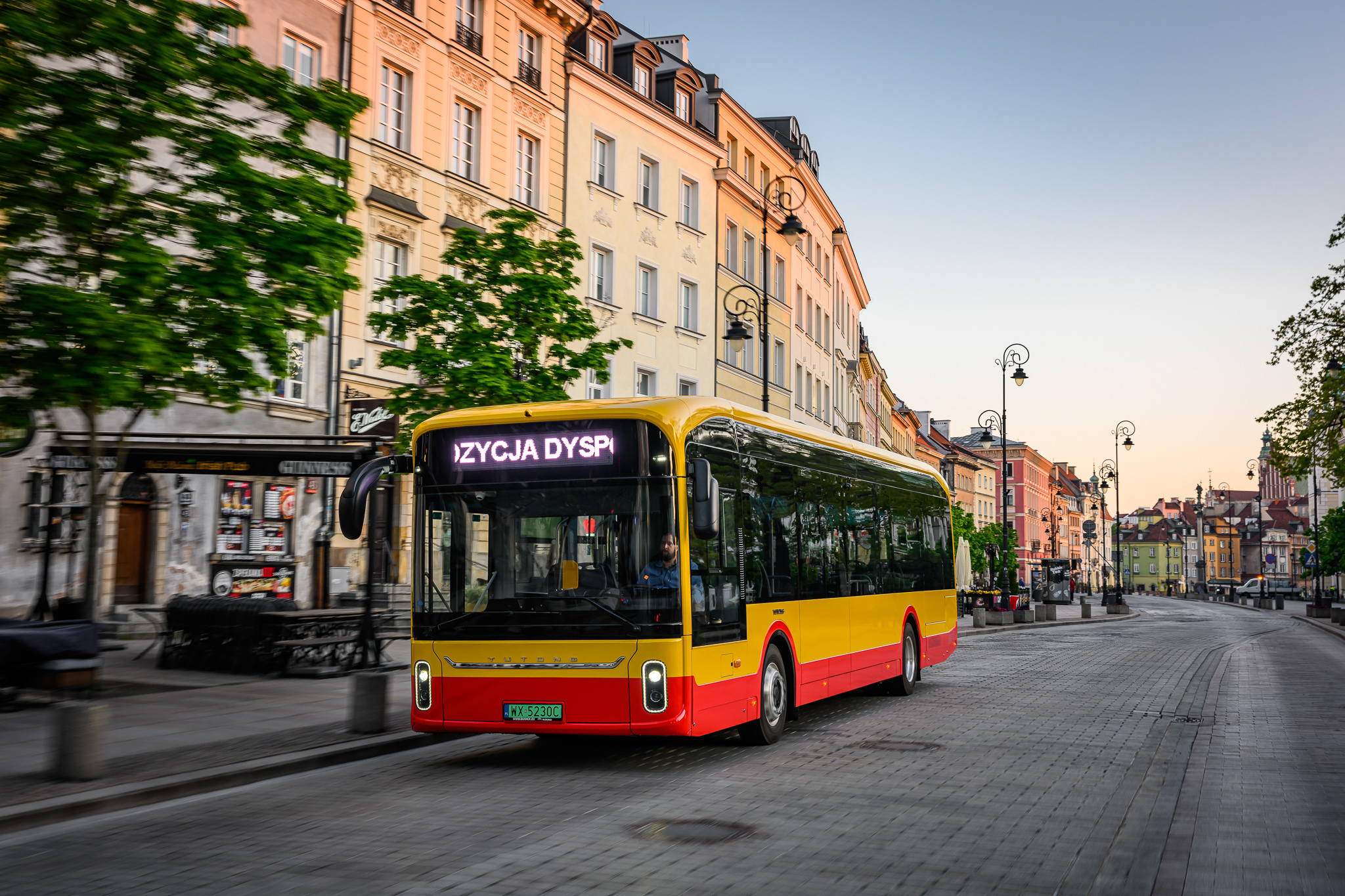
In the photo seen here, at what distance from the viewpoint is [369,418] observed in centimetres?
2677

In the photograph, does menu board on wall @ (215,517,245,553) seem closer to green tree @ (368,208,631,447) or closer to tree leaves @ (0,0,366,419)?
green tree @ (368,208,631,447)

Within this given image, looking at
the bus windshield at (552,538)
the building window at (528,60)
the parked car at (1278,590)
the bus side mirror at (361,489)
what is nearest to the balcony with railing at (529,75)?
the building window at (528,60)

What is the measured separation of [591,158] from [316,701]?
2505cm

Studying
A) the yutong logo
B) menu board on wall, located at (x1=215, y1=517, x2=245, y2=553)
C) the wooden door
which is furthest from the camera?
menu board on wall, located at (x1=215, y1=517, x2=245, y2=553)

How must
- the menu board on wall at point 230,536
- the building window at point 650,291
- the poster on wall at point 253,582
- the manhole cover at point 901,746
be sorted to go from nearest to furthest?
the manhole cover at point 901,746 < the poster on wall at point 253,582 < the menu board on wall at point 230,536 < the building window at point 650,291

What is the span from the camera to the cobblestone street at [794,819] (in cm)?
632

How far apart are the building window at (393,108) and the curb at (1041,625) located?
60.2 feet

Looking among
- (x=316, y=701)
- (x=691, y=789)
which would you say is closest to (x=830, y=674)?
(x=691, y=789)

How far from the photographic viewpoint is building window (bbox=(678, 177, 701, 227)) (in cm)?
4167

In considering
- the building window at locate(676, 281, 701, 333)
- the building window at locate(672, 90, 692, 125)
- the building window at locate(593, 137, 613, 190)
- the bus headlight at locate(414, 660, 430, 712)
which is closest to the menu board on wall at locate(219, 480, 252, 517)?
the building window at locate(593, 137, 613, 190)

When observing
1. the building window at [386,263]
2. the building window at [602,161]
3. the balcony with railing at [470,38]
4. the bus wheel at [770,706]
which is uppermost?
the balcony with railing at [470,38]

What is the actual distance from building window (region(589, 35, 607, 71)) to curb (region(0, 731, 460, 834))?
2854cm

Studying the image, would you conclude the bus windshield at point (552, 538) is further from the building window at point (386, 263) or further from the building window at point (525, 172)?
the building window at point (525, 172)

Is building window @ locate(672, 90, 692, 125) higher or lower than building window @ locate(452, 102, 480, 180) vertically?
higher
